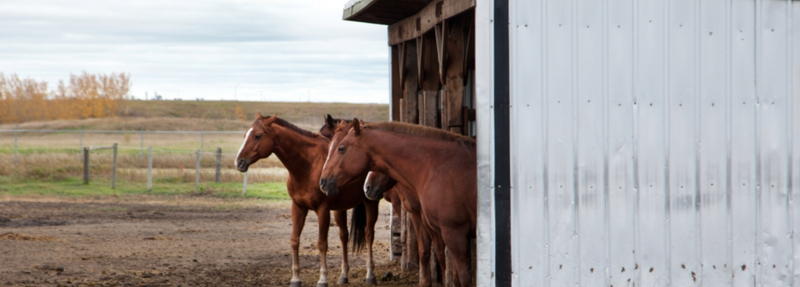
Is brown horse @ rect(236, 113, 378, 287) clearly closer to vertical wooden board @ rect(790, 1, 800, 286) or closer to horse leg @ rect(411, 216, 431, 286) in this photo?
horse leg @ rect(411, 216, 431, 286)

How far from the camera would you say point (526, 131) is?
4.05m

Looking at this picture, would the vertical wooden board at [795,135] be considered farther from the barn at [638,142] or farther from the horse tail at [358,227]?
the horse tail at [358,227]

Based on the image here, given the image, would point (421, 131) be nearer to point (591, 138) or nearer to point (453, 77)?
point (453, 77)

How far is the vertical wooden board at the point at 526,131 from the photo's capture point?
405cm

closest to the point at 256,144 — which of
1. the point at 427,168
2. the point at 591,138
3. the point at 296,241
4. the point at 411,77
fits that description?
the point at 296,241

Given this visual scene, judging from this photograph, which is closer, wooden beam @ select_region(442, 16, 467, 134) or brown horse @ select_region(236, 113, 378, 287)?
wooden beam @ select_region(442, 16, 467, 134)

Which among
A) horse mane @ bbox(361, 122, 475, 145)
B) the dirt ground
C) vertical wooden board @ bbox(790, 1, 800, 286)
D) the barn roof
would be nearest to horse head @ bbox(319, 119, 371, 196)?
horse mane @ bbox(361, 122, 475, 145)

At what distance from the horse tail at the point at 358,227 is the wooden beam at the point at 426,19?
213cm

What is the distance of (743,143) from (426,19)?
11.5 ft

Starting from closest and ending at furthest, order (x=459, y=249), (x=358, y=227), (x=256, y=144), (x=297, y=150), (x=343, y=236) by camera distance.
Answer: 1. (x=459, y=249)
2. (x=256, y=144)
3. (x=297, y=150)
4. (x=343, y=236)
5. (x=358, y=227)

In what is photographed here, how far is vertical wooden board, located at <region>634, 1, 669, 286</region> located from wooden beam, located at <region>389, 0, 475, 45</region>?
1.45 metres

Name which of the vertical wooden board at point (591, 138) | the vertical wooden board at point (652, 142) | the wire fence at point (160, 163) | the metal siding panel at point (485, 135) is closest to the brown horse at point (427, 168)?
the metal siding panel at point (485, 135)

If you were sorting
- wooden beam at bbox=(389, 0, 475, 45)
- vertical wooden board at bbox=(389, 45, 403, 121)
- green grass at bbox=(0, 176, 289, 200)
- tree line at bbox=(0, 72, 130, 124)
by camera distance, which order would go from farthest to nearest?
tree line at bbox=(0, 72, 130, 124) → green grass at bbox=(0, 176, 289, 200) → vertical wooden board at bbox=(389, 45, 403, 121) → wooden beam at bbox=(389, 0, 475, 45)

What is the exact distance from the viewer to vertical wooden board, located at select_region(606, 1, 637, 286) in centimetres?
417
